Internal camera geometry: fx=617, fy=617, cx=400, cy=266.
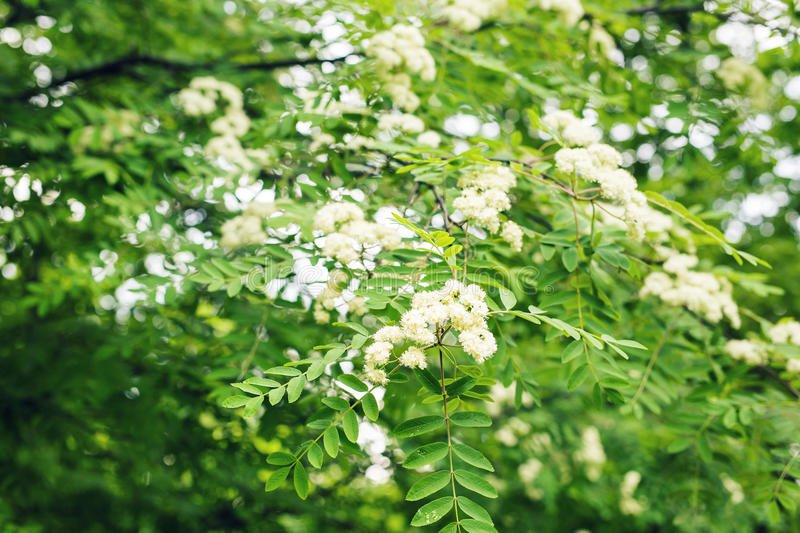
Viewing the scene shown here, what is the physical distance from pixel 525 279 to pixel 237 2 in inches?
153

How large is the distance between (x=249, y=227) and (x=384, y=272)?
996 mm

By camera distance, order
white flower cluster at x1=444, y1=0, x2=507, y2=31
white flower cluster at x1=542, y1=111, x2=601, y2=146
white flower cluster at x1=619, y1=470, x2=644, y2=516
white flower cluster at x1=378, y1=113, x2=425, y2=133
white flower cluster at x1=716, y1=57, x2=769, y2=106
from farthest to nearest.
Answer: white flower cluster at x1=619, y1=470, x2=644, y2=516 < white flower cluster at x1=716, y1=57, x2=769, y2=106 < white flower cluster at x1=444, y1=0, x2=507, y2=31 < white flower cluster at x1=378, y1=113, x2=425, y2=133 < white flower cluster at x1=542, y1=111, x2=601, y2=146

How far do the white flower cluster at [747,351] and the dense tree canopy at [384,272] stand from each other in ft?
0.05

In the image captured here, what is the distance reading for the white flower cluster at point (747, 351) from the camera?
10.2 feet

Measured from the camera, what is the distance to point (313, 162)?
11.2 ft

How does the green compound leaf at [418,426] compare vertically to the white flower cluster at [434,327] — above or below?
below

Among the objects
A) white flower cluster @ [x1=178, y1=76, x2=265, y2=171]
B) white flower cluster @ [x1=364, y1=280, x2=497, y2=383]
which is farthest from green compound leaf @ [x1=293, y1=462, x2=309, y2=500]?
white flower cluster @ [x1=178, y1=76, x2=265, y2=171]

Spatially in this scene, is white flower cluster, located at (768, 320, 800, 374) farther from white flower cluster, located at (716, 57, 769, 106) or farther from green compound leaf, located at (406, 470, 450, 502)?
green compound leaf, located at (406, 470, 450, 502)

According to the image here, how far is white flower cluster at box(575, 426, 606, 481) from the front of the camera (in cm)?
548

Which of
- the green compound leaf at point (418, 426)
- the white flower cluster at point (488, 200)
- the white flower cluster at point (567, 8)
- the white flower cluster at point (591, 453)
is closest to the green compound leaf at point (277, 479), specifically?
the green compound leaf at point (418, 426)

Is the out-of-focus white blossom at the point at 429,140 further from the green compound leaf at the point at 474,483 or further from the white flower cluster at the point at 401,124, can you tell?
the green compound leaf at the point at 474,483

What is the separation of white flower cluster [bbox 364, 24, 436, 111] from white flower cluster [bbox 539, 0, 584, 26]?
43.6 inches

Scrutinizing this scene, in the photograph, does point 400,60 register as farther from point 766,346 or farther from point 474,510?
point 766,346

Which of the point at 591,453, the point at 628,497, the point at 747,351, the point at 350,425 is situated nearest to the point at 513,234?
the point at 350,425
